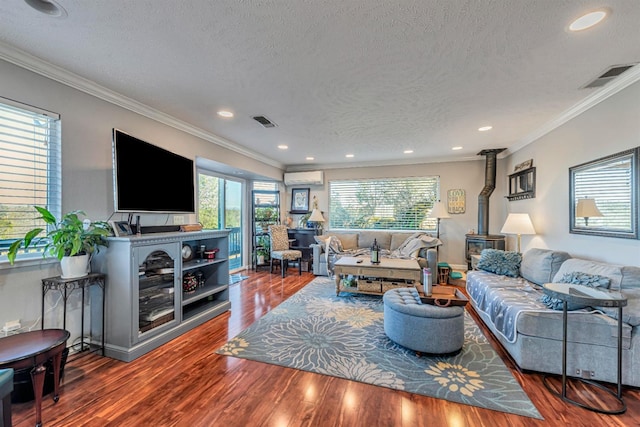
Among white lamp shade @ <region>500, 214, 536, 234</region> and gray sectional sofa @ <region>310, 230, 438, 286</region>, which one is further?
gray sectional sofa @ <region>310, 230, 438, 286</region>

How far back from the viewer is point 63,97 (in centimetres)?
237

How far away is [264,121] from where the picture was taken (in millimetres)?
3545

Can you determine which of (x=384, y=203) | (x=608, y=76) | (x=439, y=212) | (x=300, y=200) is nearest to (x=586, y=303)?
(x=608, y=76)

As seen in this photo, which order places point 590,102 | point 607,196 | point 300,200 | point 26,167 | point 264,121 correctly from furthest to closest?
1. point 300,200
2. point 264,121
3. point 590,102
4. point 607,196
5. point 26,167

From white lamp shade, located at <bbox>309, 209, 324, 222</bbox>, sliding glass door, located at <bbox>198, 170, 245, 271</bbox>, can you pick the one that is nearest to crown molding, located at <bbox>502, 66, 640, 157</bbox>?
white lamp shade, located at <bbox>309, 209, 324, 222</bbox>

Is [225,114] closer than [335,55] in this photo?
No

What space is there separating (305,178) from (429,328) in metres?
4.77

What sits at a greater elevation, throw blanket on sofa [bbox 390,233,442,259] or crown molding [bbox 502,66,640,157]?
crown molding [bbox 502,66,640,157]

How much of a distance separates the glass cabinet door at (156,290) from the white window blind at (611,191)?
14.5 ft

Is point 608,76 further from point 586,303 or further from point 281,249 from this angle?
point 281,249

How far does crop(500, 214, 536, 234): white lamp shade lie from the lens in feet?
12.2

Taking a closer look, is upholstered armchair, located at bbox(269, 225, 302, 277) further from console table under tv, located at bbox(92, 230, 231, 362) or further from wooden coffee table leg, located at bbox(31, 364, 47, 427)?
wooden coffee table leg, located at bbox(31, 364, 47, 427)

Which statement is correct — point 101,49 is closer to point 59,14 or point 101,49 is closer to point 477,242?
point 59,14

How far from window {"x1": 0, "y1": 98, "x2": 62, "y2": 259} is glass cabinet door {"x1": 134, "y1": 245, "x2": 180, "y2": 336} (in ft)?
2.60
